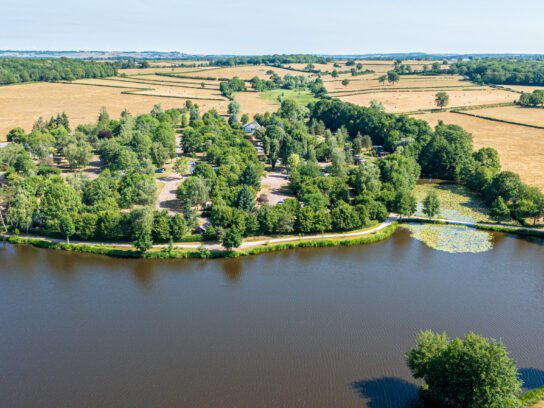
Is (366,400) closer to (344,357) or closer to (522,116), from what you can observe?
(344,357)

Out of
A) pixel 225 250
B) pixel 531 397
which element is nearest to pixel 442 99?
pixel 225 250

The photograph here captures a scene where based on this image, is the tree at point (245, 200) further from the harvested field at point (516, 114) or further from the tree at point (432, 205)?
the harvested field at point (516, 114)

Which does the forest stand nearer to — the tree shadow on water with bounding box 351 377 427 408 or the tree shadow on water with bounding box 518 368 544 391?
the tree shadow on water with bounding box 351 377 427 408

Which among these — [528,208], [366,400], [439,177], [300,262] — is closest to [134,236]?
[300,262]

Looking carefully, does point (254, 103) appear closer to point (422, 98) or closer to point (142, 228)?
point (422, 98)

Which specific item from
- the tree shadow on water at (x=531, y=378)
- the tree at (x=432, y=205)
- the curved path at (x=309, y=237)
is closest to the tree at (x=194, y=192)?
the curved path at (x=309, y=237)

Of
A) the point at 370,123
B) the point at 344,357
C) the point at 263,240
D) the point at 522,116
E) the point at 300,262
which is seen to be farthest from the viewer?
the point at 522,116
